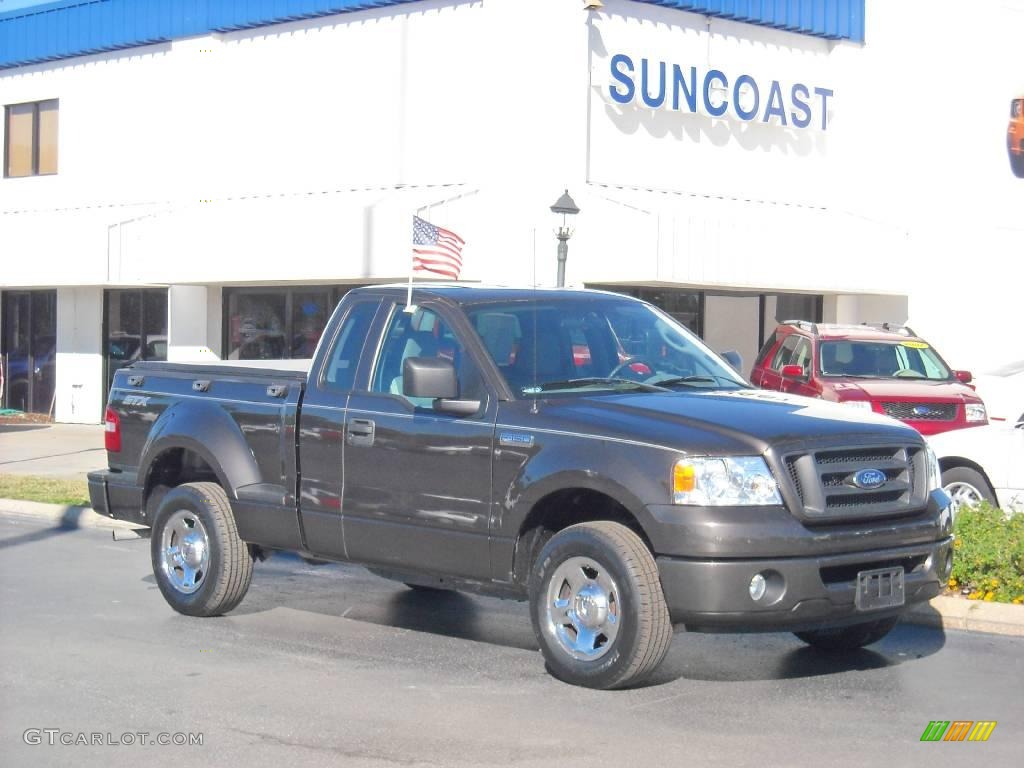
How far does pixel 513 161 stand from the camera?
69.9ft

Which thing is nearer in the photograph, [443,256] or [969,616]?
[969,616]

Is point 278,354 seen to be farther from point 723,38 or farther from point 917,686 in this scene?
point 917,686

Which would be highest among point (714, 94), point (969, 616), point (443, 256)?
point (714, 94)

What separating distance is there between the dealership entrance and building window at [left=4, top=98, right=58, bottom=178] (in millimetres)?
2486

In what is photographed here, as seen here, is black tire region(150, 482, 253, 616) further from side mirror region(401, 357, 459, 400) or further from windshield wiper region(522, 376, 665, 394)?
windshield wiper region(522, 376, 665, 394)

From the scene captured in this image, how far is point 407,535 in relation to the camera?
768 cm

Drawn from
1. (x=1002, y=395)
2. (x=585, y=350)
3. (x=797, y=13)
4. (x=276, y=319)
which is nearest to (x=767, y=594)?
(x=585, y=350)

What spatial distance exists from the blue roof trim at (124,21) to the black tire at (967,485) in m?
13.7

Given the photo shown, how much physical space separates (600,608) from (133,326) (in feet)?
73.2

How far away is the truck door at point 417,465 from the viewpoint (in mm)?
7410

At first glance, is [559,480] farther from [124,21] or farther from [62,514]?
[124,21]

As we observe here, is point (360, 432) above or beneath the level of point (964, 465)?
above

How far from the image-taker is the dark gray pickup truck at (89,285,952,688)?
656 centimetres

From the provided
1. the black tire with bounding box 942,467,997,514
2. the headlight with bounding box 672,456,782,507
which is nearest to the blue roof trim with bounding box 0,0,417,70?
the black tire with bounding box 942,467,997,514
